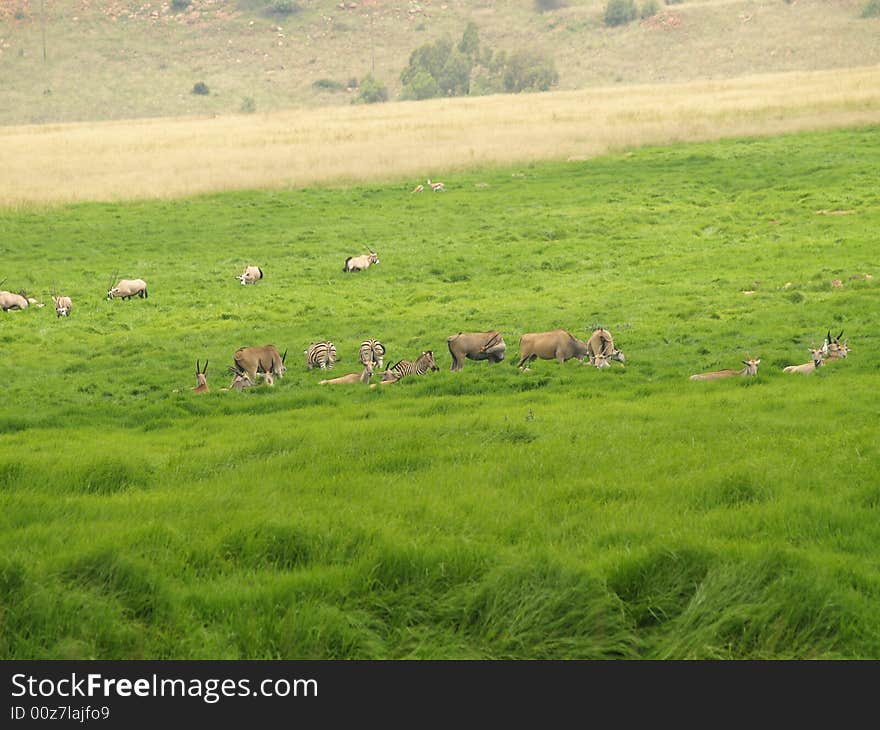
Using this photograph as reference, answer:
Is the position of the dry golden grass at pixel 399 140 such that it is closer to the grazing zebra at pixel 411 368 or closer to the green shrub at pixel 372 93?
the grazing zebra at pixel 411 368

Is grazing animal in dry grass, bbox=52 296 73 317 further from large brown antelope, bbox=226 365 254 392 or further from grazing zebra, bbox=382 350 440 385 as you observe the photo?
grazing zebra, bbox=382 350 440 385

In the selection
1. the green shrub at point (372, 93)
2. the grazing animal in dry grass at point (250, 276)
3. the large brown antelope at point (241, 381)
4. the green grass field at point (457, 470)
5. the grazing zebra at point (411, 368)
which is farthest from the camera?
the green shrub at point (372, 93)

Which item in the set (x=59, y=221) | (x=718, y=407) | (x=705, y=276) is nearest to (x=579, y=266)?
(x=705, y=276)

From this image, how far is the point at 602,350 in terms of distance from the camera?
18.4 m

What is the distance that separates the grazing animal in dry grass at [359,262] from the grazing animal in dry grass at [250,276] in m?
2.52

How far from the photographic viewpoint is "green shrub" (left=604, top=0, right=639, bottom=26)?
514ft

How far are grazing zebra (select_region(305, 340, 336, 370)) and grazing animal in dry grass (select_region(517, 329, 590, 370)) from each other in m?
3.57

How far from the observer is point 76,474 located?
34.9ft

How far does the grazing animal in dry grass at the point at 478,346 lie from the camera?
62.2 feet

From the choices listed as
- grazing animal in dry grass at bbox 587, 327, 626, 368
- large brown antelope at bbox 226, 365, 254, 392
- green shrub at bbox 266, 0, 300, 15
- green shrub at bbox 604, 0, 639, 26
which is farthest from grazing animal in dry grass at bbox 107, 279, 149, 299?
green shrub at bbox 266, 0, 300, 15

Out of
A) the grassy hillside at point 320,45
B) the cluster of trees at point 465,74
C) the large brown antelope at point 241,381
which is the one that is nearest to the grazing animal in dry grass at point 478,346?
the large brown antelope at point 241,381

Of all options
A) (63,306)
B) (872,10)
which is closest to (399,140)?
(63,306)

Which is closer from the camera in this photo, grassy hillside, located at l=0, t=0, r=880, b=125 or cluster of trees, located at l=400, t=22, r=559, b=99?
cluster of trees, located at l=400, t=22, r=559, b=99

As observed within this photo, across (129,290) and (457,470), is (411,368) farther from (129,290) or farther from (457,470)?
(129,290)
